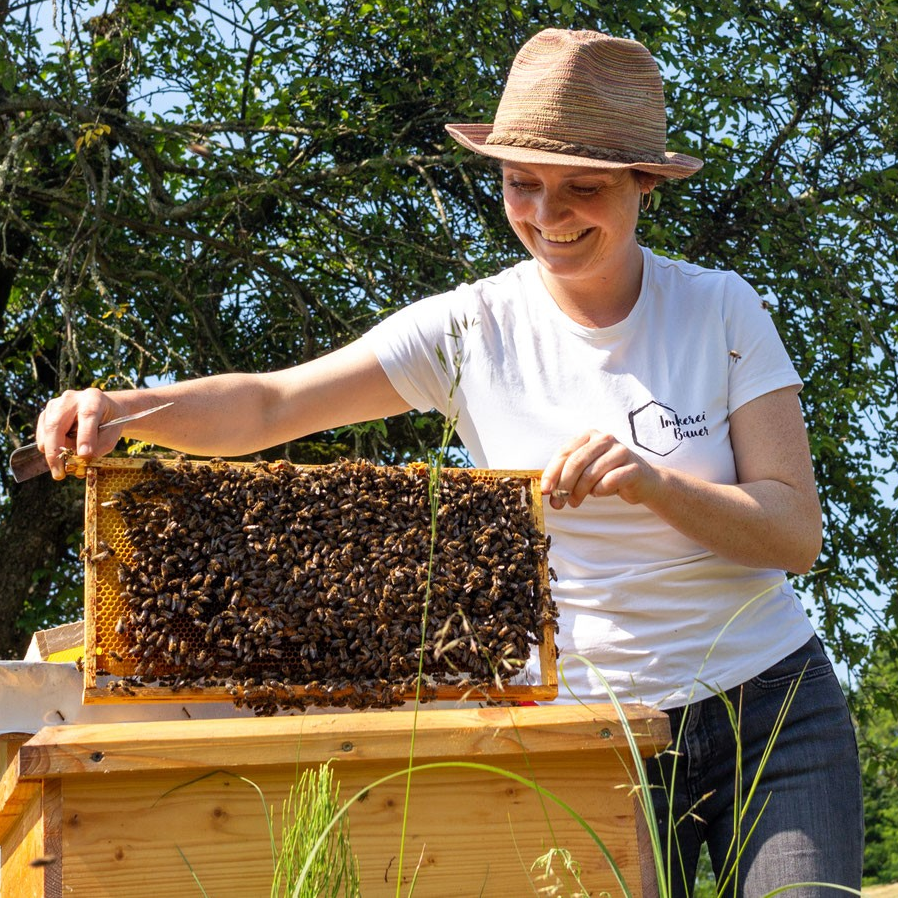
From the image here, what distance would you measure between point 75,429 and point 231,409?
45cm

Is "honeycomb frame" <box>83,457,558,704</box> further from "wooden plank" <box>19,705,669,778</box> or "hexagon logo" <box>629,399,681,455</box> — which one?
"hexagon logo" <box>629,399,681,455</box>

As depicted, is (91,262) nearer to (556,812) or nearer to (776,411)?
(776,411)

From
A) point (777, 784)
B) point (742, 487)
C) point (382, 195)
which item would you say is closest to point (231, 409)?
point (742, 487)

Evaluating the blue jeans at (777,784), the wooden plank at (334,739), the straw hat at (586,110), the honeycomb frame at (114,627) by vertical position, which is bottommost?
the blue jeans at (777,784)

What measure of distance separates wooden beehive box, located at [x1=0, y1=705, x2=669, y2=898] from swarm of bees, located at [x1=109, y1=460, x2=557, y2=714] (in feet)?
0.90

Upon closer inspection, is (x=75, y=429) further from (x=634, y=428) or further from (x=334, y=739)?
(x=634, y=428)

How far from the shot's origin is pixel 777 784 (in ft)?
8.81

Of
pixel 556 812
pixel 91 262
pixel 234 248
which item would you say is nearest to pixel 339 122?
pixel 234 248

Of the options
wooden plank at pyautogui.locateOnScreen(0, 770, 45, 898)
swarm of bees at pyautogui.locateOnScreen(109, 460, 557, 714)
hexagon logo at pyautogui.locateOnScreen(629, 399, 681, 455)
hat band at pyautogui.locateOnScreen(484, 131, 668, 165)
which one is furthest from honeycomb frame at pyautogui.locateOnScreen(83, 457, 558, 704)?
hat band at pyautogui.locateOnScreen(484, 131, 668, 165)

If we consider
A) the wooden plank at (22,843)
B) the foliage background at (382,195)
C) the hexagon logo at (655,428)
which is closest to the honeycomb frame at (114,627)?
the wooden plank at (22,843)

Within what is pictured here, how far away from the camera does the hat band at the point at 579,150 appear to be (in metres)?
2.90

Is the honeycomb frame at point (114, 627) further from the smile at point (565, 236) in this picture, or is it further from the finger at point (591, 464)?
the smile at point (565, 236)

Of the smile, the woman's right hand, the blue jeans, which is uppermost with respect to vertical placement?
the smile

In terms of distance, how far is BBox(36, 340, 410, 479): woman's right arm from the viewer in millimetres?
2494
